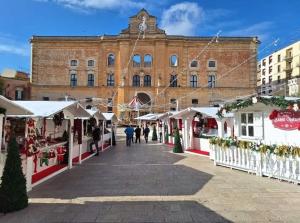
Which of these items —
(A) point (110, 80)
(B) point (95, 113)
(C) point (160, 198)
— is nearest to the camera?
(C) point (160, 198)

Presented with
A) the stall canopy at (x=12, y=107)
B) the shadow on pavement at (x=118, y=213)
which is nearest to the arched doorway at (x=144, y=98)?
the stall canopy at (x=12, y=107)

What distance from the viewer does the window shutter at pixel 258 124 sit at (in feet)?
40.9

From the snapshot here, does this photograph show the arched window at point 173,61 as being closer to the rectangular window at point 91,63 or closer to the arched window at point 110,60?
the arched window at point 110,60

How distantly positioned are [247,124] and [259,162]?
2.38 meters

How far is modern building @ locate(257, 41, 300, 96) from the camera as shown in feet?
203

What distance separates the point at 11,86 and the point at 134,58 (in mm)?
18904

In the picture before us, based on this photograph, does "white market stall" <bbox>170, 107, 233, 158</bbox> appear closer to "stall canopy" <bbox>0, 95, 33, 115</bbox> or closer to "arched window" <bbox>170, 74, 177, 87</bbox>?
"stall canopy" <bbox>0, 95, 33, 115</bbox>

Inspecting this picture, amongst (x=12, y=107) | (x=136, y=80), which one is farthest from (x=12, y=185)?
(x=136, y=80)

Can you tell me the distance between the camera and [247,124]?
13.2 meters

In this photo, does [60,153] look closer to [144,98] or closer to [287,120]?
[287,120]

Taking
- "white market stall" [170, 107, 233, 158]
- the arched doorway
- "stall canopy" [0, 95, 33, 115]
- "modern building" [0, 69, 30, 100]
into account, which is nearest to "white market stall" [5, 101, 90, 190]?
"stall canopy" [0, 95, 33, 115]

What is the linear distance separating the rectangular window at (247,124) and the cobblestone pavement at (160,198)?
1.78 meters

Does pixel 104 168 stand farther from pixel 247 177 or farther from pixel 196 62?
pixel 196 62

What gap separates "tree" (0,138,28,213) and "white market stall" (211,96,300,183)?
6.89 meters
